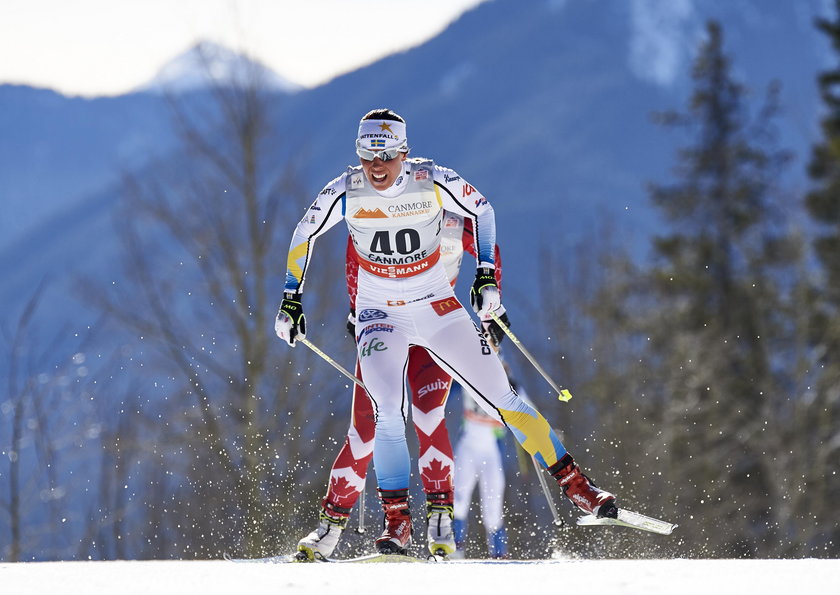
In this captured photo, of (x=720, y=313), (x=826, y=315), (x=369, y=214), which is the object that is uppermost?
(x=720, y=313)

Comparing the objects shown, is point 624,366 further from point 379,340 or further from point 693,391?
point 379,340

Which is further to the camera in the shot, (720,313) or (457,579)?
(720,313)

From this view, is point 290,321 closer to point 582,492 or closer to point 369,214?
point 369,214

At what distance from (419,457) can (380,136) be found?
6.47 ft

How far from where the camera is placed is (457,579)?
12.9ft

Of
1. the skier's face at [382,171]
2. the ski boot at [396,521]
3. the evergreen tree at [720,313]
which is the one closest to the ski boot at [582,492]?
the ski boot at [396,521]

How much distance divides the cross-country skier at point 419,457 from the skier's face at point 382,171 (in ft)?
2.14

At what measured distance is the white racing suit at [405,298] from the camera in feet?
20.4

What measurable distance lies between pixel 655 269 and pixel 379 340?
2940 centimetres

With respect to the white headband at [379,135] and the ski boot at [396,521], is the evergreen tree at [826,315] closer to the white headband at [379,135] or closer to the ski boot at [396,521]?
the ski boot at [396,521]

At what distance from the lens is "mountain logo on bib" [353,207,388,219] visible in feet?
21.0

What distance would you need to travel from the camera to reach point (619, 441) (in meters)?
19.5

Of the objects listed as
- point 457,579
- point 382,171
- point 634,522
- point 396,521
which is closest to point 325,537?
point 396,521

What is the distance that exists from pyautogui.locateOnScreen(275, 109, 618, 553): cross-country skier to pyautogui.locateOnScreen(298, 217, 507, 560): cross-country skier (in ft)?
1.01
